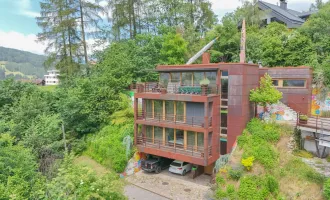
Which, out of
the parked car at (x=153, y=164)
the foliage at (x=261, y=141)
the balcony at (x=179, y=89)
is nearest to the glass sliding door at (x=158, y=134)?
the parked car at (x=153, y=164)

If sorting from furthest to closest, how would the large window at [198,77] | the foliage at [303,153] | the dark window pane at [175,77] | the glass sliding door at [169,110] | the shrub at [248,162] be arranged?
the dark window pane at [175,77], the glass sliding door at [169,110], the large window at [198,77], the foliage at [303,153], the shrub at [248,162]

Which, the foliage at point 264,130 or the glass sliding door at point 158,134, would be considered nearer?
the foliage at point 264,130

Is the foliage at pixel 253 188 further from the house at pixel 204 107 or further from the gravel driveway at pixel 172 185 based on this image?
the house at pixel 204 107

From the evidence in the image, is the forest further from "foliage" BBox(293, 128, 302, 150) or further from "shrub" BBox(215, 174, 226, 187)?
"shrub" BBox(215, 174, 226, 187)

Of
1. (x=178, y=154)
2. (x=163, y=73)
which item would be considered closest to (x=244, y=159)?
(x=178, y=154)

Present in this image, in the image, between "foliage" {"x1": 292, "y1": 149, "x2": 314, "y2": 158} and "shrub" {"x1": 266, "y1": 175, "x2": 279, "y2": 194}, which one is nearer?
"shrub" {"x1": 266, "y1": 175, "x2": 279, "y2": 194}

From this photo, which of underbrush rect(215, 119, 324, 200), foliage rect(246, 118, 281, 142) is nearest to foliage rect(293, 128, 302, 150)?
underbrush rect(215, 119, 324, 200)
